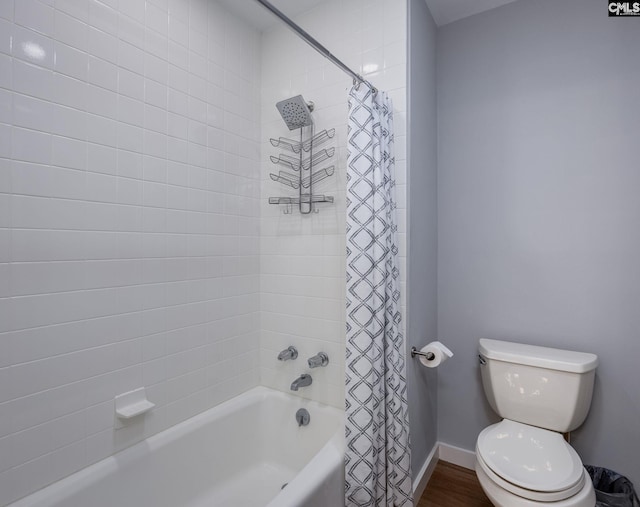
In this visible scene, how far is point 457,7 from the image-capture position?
6.08 feet

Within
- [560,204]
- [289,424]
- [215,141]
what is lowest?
[289,424]

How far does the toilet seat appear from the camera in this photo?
121cm

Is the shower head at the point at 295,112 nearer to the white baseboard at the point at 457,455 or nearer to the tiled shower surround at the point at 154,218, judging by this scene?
the tiled shower surround at the point at 154,218

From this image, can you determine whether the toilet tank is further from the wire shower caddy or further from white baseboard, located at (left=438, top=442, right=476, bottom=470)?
the wire shower caddy

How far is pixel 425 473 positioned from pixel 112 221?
2.09m

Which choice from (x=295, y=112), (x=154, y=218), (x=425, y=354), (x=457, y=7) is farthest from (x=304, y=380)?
(x=457, y=7)

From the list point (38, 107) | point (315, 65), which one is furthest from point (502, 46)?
point (38, 107)

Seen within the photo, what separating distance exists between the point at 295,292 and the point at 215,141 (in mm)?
977

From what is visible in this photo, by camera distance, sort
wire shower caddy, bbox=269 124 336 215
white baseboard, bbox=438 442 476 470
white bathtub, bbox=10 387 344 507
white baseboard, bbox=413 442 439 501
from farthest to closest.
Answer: white baseboard, bbox=438 442 476 470, wire shower caddy, bbox=269 124 336 215, white baseboard, bbox=413 442 439 501, white bathtub, bbox=10 387 344 507

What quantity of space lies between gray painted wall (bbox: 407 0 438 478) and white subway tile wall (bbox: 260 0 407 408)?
82 millimetres

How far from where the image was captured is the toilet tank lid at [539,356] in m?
1.49

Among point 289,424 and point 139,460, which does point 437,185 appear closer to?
point 289,424

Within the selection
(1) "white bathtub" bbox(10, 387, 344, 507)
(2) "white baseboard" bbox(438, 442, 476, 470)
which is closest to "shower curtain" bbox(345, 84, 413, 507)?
(1) "white bathtub" bbox(10, 387, 344, 507)

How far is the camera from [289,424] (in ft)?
5.99
